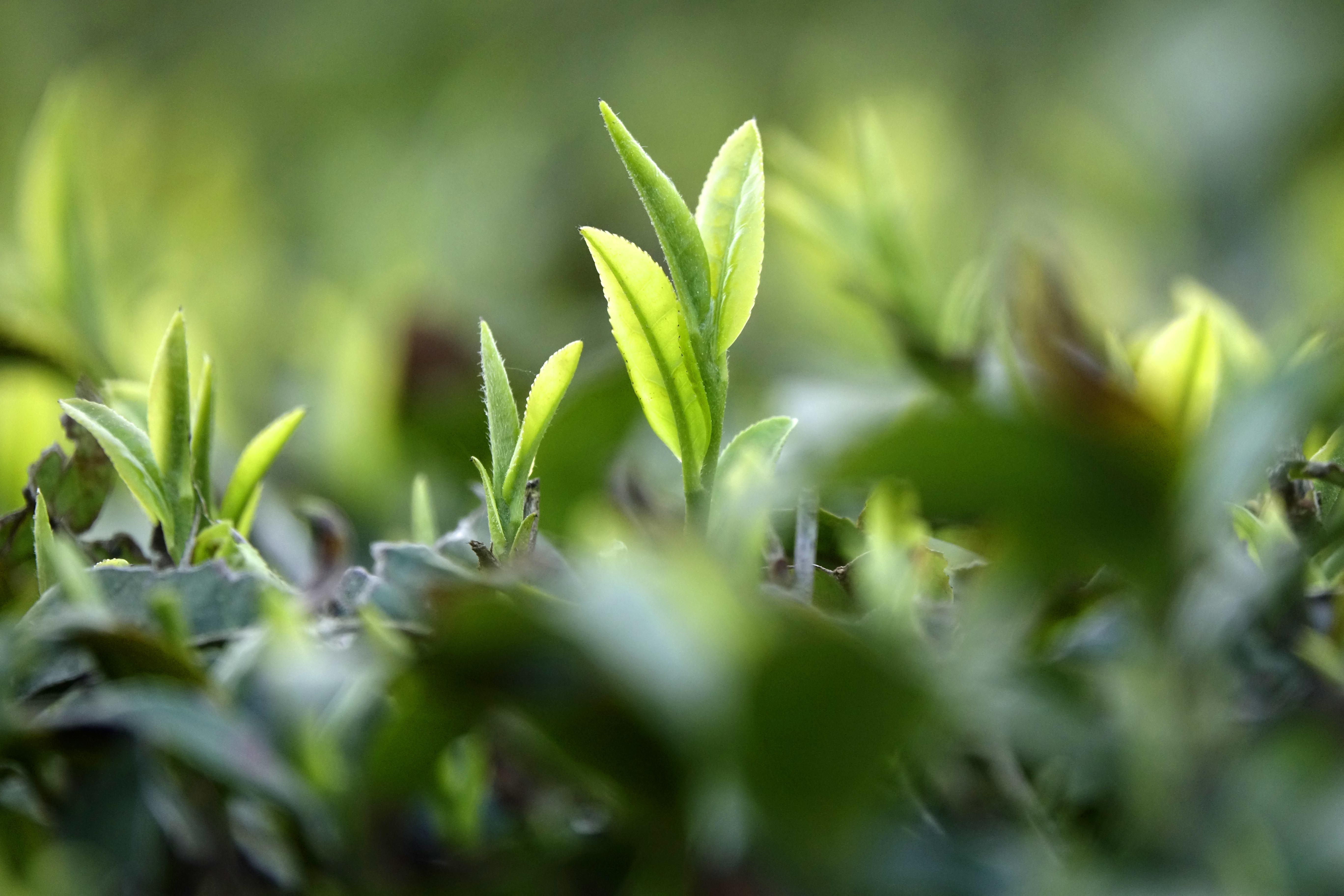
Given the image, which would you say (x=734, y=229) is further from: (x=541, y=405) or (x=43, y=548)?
(x=43, y=548)

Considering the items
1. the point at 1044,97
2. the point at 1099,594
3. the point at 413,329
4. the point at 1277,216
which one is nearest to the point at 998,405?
the point at 1099,594

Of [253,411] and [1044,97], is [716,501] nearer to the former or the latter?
[253,411]

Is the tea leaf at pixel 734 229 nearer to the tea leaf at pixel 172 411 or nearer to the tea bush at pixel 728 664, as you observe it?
the tea bush at pixel 728 664

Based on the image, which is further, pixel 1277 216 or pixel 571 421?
pixel 1277 216

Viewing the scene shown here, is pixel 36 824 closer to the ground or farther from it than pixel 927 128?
closer to the ground

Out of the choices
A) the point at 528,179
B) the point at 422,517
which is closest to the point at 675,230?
the point at 422,517

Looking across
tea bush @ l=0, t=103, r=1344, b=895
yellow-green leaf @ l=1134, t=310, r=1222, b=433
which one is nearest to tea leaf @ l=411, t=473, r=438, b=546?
tea bush @ l=0, t=103, r=1344, b=895

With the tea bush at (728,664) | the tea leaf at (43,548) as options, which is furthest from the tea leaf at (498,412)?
the tea leaf at (43,548)
